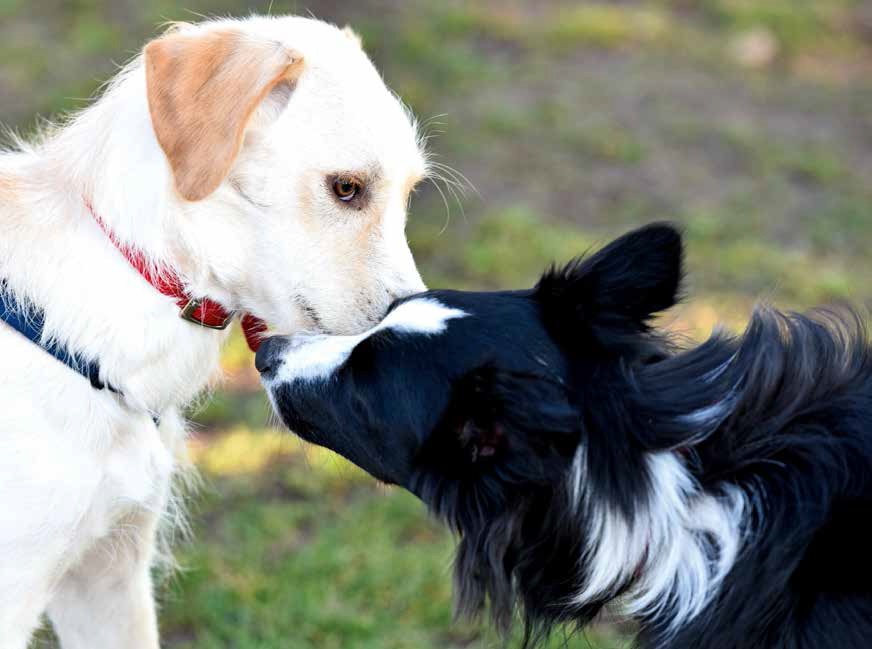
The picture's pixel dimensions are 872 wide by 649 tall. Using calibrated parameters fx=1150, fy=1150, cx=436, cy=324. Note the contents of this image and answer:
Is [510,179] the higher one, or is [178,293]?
[178,293]

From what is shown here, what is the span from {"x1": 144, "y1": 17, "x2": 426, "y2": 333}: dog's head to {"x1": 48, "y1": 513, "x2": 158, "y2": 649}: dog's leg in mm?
749

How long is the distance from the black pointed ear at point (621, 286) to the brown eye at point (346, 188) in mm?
549

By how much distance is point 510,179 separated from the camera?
6.92 m

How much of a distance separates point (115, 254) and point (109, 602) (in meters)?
0.97

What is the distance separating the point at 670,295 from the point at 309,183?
891 millimetres

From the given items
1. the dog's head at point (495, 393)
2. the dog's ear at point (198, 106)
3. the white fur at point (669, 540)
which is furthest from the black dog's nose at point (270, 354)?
the white fur at point (669, 540)

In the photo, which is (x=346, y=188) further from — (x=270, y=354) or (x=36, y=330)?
(x=36, y=330)

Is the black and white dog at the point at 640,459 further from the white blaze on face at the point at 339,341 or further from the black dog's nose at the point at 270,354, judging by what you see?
the black dog's nose at the point at 270,354

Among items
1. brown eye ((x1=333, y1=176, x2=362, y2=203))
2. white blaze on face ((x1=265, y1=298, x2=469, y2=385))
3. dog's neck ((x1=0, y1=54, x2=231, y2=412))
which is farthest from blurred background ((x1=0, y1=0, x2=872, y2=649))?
brown eye ((x1=333, y1=176, x2=362, y2=203))

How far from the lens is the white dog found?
8.55 feet

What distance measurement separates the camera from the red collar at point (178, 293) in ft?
8.84

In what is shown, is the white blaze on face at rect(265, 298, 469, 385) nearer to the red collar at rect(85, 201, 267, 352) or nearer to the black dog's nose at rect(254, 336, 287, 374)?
the black dog's nose at rect(254, 336, 287, 374)

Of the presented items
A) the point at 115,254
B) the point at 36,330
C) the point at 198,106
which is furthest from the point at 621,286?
the point at 36,330

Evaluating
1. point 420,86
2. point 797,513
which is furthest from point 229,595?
point 420,86
